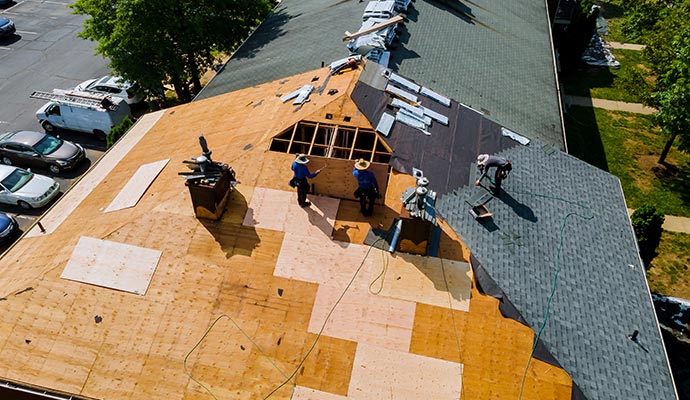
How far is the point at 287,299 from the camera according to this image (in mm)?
13062

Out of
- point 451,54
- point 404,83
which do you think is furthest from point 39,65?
point 404,83

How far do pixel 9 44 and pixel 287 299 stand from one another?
1733 inches

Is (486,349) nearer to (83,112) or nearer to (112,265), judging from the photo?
(112,265)

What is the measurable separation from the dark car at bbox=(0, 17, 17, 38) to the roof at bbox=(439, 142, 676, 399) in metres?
45.6

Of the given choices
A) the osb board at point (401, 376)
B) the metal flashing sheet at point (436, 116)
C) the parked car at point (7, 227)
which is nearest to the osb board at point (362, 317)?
the osb board at point (401, 376)

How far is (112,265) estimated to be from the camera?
1379 centimetres

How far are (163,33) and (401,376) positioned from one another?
1011 inches

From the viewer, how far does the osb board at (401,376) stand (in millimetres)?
11477

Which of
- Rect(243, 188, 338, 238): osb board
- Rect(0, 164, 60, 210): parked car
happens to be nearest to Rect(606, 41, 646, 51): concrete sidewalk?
Rect(243, 188, 338, 238): osb board

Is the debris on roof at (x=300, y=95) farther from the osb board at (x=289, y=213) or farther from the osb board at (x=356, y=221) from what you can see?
the osb board at (x=356, y=221)

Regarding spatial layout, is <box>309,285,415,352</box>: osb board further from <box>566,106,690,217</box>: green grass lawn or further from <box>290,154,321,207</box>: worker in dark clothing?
<box>566,106,690,217</box>: green grass lawn

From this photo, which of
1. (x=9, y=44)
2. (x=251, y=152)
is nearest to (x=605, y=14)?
(x=251, y=152)

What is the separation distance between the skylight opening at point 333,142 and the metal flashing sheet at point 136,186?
435 cm

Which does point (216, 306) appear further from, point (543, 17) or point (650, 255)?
point (543, 17)
